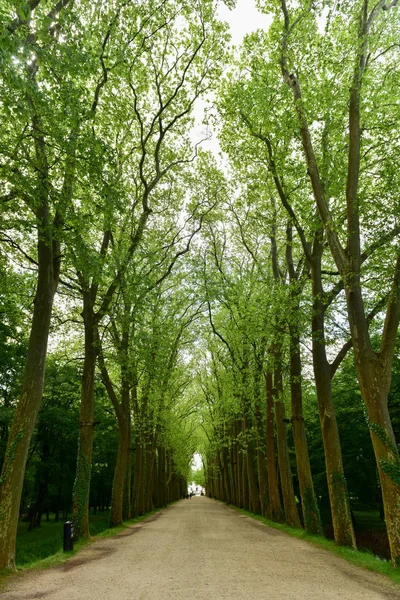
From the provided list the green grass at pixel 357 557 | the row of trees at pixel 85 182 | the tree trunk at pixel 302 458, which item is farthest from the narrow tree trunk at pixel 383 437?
the row of trees at pixel 85 182

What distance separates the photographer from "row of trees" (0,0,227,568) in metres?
8.52

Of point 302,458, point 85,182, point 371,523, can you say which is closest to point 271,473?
point 302,458

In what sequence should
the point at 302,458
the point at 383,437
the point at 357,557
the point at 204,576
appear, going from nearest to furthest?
the point at 204,576 → the point at 383,437 → the point at 357,557 → the point at 302,458

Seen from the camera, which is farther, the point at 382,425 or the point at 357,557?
the point at 357,557

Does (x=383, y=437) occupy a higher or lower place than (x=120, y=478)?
higher

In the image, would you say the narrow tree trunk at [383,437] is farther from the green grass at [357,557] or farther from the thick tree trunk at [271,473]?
the thick tree trunk at [271,473]

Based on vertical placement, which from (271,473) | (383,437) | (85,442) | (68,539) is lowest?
(68,539)

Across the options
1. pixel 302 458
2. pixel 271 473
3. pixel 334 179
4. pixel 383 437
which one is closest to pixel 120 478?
pixel 271 473

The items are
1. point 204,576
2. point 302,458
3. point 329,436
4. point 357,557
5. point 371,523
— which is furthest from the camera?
point 371,523

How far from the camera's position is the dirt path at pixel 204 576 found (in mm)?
7047

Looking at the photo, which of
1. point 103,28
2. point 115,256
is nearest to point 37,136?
point 103,28

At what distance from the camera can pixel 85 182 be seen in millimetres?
9727

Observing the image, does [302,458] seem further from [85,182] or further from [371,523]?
[371,523]

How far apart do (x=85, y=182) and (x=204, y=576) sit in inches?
342
